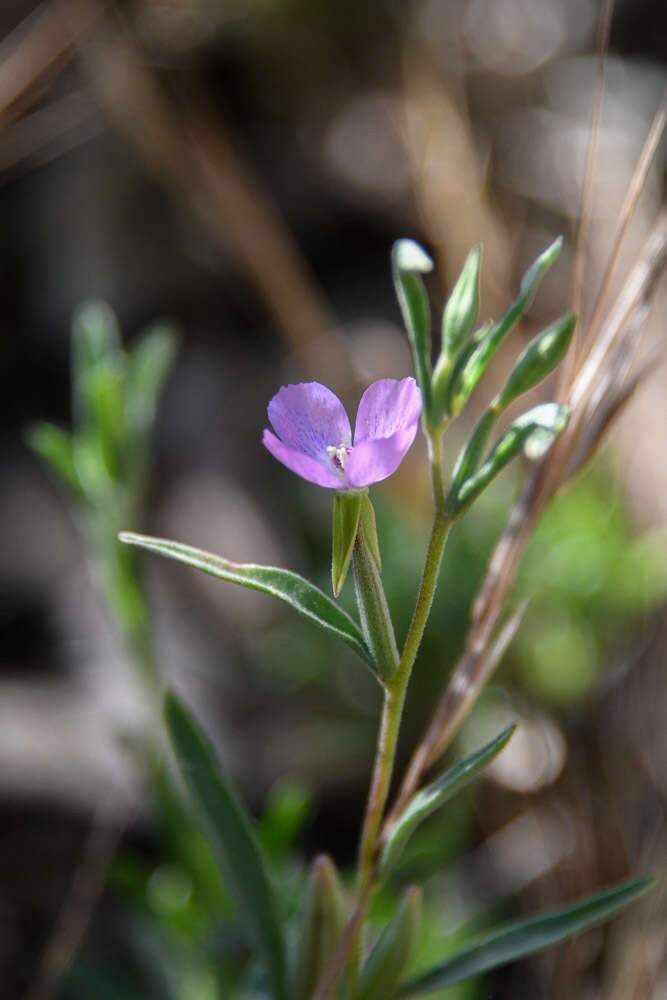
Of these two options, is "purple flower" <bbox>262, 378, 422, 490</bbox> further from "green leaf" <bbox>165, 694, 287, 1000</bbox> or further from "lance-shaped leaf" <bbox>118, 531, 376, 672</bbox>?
"green leaf" <bbox>165, 694, 287, 1000</bbox>

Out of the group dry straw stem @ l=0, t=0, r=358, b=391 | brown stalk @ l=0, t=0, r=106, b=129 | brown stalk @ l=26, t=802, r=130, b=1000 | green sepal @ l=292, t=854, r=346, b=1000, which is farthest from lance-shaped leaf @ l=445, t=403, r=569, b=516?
dry straw stem @ l=0, t=0, r=358, b=391

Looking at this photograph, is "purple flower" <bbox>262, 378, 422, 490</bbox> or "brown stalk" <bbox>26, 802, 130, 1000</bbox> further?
"brown stalk" <bbox>26, 802, 130, 1000</bbox>

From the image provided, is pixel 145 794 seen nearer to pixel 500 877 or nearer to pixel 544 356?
pixel 500 877

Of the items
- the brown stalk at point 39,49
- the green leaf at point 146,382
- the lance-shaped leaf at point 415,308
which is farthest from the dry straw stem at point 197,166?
the lance-shaped leaf at point 415,308

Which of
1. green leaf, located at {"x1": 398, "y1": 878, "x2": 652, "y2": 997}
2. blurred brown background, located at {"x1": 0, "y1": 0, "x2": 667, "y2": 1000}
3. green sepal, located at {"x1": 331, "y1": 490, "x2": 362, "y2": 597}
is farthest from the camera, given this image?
blurred brown background, located at {"x1": 0, "y1": 0, "x2": 667, "y2": 1000}

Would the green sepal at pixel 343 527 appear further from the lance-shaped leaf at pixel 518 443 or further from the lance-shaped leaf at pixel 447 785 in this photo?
the lance-shaped leaf at pixel 447 785

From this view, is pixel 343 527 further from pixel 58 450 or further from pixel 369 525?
pixel 58 450
